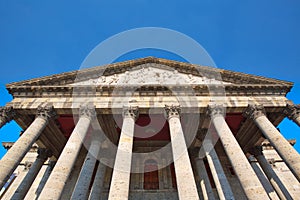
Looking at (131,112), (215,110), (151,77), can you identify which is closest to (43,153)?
(131,112)

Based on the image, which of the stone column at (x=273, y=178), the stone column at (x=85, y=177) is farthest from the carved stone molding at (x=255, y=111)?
the stone column at (x=85, y=177)

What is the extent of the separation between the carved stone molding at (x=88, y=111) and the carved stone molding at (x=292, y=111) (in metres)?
12.6

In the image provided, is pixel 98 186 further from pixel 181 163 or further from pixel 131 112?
pixel 181 163

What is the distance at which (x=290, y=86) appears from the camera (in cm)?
1457

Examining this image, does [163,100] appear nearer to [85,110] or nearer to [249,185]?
[85,110]

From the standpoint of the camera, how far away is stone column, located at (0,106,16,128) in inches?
493

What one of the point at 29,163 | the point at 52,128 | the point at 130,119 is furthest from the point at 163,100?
the point at 29,163

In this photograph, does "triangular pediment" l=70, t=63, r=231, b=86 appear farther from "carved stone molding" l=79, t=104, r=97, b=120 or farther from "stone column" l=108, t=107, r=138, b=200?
"stone column" l=108, t=107, r=138, b=200

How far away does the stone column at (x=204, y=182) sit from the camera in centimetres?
1361

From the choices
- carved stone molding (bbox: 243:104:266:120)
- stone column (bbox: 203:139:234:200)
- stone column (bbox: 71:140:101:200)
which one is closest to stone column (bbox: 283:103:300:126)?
carved stone molding (bbox: 243:104:266:120)

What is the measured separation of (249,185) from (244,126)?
7.07m

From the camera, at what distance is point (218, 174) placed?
13336 mm

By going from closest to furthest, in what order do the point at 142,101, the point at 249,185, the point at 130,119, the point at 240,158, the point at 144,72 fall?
the point at 249,185 → the point at 240,158 → the point at 130,119 → the point at 142,101 → the point at 144,72

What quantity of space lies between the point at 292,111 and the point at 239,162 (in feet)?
20.1
